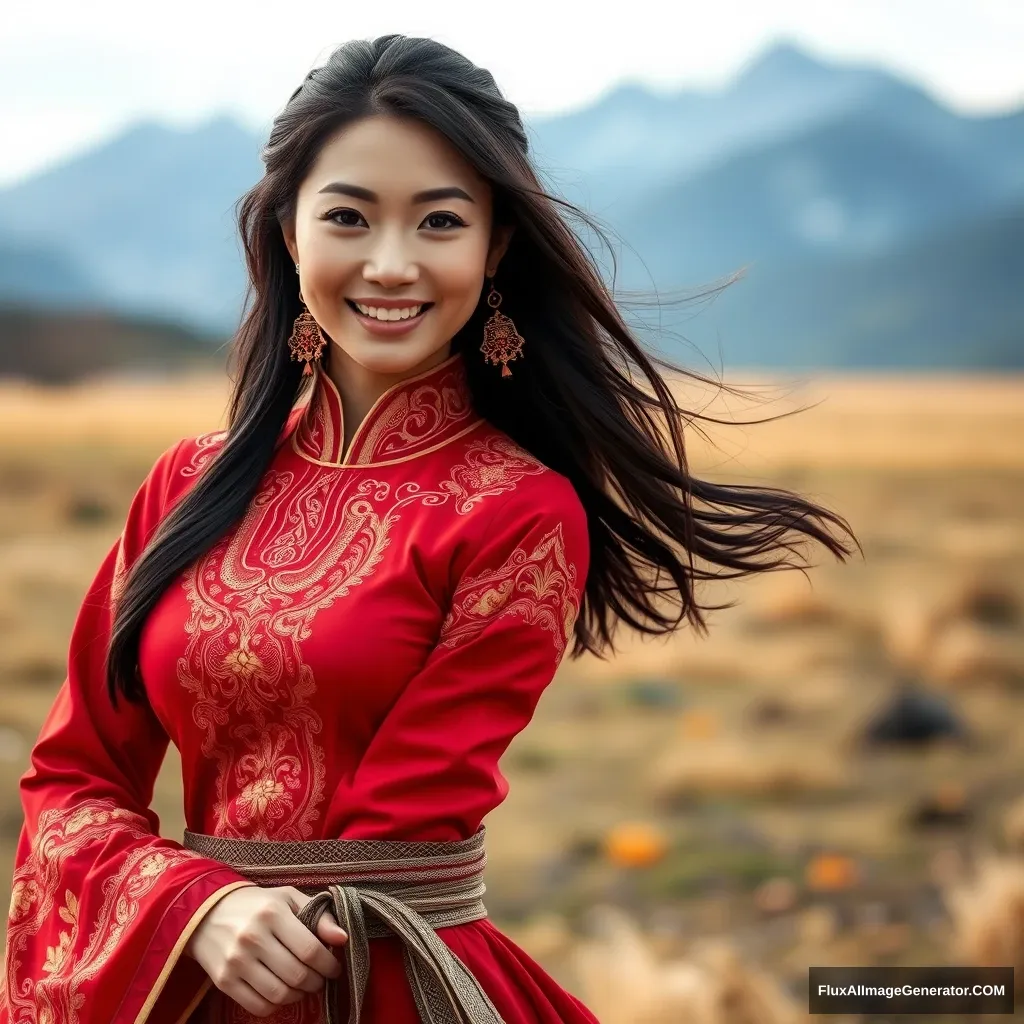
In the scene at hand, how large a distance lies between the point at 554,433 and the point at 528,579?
29cm

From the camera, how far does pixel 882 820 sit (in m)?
5.95

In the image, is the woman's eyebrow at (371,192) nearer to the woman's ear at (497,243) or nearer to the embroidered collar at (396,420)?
the woman's ear at (497,243)

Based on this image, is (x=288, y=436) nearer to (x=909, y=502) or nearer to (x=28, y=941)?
(x=28, y=941)

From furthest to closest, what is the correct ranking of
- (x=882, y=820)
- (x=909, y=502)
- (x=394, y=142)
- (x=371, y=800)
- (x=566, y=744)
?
(x=909, y=502) < (x=566, y=744) < (x=882, y=820) < (x=394, y=142) < (x=371, y=800)

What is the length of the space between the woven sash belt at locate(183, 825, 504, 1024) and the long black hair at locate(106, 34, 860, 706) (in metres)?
0.33

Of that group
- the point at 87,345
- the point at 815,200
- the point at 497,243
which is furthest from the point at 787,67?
the point at 497,243

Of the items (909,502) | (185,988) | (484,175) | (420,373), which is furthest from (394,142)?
(909,502)

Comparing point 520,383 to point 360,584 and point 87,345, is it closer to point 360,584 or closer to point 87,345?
point 360,584

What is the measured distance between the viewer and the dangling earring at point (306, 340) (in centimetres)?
200

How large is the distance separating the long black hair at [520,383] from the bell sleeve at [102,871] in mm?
67

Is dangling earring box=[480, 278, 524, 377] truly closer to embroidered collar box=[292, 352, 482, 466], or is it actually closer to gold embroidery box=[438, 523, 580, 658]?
embroidered collar box=[292, 352, 482, 466]

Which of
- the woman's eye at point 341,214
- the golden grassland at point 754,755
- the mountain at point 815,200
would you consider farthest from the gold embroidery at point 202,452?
the mountain at point 815,200

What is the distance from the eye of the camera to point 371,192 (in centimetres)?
182

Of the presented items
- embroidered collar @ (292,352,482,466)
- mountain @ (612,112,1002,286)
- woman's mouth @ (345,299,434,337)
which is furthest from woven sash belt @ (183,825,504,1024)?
mountain @ (612,112,1002,286)
